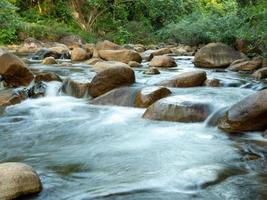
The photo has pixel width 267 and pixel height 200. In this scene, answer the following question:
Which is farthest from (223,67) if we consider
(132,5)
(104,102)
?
(132,5)

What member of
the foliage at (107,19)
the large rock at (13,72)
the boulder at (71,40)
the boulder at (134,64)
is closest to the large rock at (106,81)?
the large rock at (13,72)

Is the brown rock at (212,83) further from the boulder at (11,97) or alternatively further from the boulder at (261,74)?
the boulder at (11,97)

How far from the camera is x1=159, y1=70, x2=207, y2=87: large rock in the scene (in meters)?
9.31

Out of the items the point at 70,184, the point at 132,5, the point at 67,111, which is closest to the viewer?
the point at 70,184

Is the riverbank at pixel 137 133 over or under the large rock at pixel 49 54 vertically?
under

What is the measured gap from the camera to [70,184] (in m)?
4.36

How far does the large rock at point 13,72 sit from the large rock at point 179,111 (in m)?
3.75

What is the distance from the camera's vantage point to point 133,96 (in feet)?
27.3

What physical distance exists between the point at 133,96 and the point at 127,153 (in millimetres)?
2929

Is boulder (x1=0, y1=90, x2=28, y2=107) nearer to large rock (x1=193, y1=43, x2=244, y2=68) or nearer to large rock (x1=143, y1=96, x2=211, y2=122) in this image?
large rock (x1=143, y1=96, x2=211, y2=122)

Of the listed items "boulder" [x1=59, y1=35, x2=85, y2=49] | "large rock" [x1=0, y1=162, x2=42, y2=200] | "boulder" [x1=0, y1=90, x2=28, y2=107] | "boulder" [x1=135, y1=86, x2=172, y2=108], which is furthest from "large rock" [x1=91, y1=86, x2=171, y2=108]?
"boulder" [x1=59, y1=35, x2=85, y2=49]

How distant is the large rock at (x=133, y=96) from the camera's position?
8031 millimetres

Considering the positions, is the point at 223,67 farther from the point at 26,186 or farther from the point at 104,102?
the point at 26,186

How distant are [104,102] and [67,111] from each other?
0.76 meters
